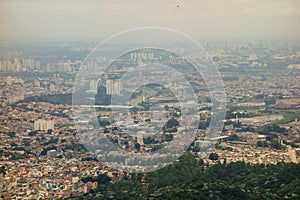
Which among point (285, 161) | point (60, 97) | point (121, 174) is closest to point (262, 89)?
point (60, 97)

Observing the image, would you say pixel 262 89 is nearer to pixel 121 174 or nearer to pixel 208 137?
pixel 208 137

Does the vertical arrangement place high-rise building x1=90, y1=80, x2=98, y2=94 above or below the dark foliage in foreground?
above

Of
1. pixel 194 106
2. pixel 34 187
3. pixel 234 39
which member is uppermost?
pixel 234 39

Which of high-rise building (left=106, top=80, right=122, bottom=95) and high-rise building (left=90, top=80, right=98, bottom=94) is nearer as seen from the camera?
high-rise building (left=106, top=80, right=122, bottom=95)

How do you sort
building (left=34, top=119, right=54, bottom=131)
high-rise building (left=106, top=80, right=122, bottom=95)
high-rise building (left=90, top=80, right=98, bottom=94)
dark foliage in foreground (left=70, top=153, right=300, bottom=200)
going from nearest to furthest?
dark foliage in foreground (left=70, top=153, right=300, bottom=200)
building (left=34, top=119, right=54, bottom=131)
high-rise building (left=106, top=80, right=122, bottom=95)
high-rise building (left=90, top=80, right=98, bottom=94)

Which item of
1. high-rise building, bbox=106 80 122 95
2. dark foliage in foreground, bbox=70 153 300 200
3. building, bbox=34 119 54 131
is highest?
high-rise building, bbox=106 80 122 95

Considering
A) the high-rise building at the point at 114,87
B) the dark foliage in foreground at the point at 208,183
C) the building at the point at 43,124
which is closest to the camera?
the dark foliage in foreground at the point at 208,183

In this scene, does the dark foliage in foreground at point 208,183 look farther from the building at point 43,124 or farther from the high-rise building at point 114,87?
the high-rise building at point 114,87

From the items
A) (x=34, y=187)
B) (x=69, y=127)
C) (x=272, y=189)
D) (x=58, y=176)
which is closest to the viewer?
(x=272, y=189)

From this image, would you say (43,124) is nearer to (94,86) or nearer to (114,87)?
(94,86)

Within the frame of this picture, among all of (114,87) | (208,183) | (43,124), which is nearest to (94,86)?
(114,87)

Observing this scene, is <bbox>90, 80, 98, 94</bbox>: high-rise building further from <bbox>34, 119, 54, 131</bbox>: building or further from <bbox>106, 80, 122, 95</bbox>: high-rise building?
<bbox>34, 119, 54, 131</bbox>: building
